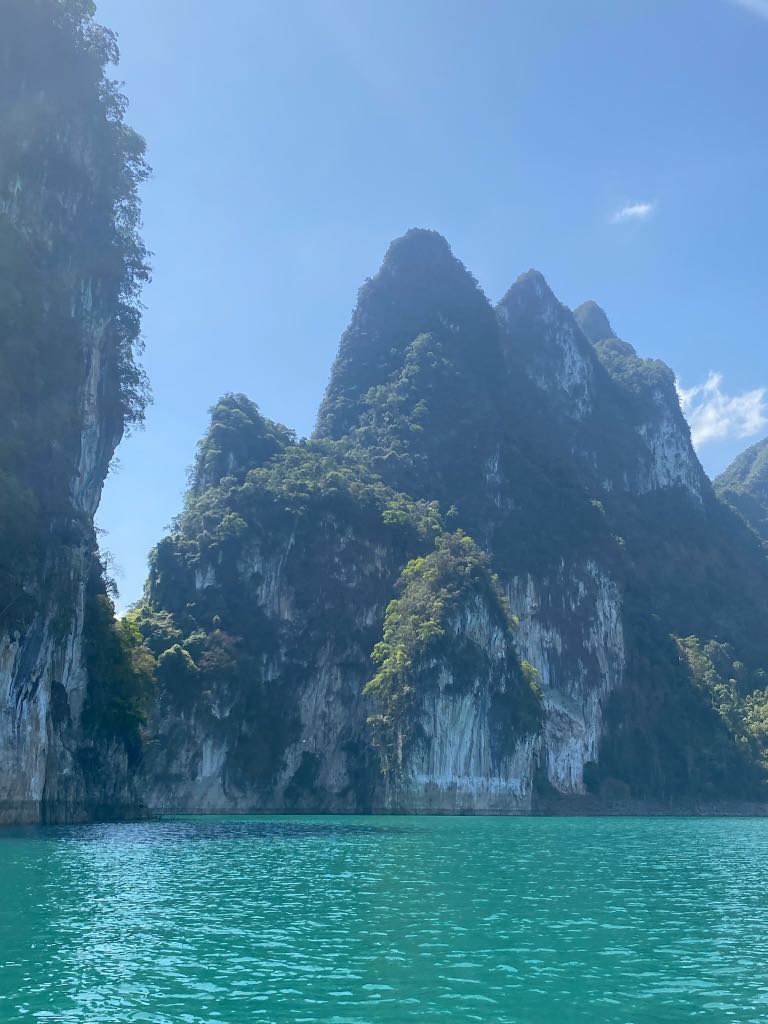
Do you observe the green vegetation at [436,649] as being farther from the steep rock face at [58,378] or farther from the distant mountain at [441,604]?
the steep rock face at [58,378]

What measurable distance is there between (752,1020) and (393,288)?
13817cm

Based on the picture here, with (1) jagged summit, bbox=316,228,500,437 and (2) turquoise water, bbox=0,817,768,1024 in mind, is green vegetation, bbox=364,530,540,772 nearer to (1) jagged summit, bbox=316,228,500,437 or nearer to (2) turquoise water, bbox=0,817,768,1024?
(1) jagged summit, bbox=316,228,500,437

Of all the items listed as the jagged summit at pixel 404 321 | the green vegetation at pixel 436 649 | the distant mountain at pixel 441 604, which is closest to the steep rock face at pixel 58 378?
the green vegetation at pixel 436 649

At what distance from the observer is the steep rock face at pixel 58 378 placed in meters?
44.6

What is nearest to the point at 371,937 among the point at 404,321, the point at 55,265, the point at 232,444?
the point at 55,265

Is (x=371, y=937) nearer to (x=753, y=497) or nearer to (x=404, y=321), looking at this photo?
(x=404, y=321)

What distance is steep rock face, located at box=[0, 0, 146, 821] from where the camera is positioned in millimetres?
44613

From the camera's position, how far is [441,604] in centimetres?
8625

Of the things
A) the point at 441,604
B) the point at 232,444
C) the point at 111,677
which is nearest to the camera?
the point at 111,677

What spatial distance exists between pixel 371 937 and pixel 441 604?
67222mm

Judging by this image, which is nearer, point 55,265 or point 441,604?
point 55,265

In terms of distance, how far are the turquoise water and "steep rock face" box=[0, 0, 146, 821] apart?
1084 cm

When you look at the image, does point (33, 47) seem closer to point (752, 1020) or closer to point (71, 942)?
point (71, 942)

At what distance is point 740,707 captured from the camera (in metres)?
115
